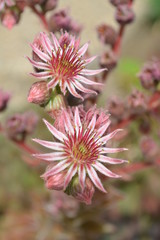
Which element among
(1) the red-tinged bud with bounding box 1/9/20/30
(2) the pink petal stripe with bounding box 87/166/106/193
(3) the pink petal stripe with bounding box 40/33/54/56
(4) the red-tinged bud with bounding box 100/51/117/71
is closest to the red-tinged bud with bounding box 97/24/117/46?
(4) the red-tinged bud with bounding box 100/51/117/71

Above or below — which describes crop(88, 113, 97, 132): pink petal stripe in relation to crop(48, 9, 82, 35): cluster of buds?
below

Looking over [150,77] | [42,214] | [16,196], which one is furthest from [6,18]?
[16,196]

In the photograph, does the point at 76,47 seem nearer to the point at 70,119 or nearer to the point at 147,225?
the point at 70,119

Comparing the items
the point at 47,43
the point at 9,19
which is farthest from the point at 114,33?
the point at 47,43

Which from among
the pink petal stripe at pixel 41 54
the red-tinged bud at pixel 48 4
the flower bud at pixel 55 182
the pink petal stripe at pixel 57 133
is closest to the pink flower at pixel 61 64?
the pink petal stripe at pixel 41 54

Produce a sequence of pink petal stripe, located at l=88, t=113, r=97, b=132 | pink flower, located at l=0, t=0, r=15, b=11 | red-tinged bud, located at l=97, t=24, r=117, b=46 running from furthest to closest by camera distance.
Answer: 1. red-tinged bud, located at l=97, t=24, r=117, b=46
2. pink flower, located at l=0, t=0, r=15, b=11
3. pink petal stripe, located at l=88, t=113, r=97, b=132

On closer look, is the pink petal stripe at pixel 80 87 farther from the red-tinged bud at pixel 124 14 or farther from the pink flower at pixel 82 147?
the red-tinged bud at pixel 124 14

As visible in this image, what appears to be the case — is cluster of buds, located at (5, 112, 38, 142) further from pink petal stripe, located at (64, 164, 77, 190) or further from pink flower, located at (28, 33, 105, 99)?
pink petal stripe, located at (64, 164, 77, 190)
